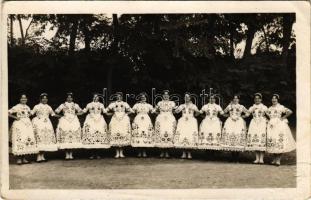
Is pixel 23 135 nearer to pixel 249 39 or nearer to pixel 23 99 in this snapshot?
pixel 23 99

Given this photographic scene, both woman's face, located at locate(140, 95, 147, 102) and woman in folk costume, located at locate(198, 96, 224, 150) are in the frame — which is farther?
woman in folk costume, located at locate(198, 96, 224, 150)

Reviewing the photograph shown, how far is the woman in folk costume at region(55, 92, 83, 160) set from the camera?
6793 mm

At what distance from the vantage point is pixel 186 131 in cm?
695

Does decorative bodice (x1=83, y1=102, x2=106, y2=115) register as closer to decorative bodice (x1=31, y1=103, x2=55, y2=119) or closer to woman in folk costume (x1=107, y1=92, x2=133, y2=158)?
woman in folk costume (x1=107, y1=92, x2=133, y2=158)

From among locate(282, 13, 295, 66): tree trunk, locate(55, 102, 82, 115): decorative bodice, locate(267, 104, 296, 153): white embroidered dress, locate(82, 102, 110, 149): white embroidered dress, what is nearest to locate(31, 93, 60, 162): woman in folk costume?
locate(55, 102, 82, 115): decorative bodice

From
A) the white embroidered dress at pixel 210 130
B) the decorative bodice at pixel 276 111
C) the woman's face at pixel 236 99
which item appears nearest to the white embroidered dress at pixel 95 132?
the white embroidered dress at pixel 210 130

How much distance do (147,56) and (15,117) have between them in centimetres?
172

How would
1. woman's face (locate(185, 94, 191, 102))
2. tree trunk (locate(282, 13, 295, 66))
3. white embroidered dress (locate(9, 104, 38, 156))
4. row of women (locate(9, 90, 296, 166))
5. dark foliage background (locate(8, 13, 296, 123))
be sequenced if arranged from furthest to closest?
woman's face (locate(185, 94, 191, 102)) → row of women (locate(9, 90, 296, 166)) → white embroidered dress (locate(9, 104, 38, 156)) → dark foliage background (locate(8, 13, 296, 123)) → tree trunk (locate(282, 13, 295, 66))

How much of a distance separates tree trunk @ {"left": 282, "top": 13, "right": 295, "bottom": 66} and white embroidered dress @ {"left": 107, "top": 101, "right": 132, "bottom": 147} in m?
2.00

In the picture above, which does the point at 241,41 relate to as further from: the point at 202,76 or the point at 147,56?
the point at 147,56

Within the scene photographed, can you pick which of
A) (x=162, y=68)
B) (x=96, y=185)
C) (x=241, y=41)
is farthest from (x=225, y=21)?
(x=96, y=185)

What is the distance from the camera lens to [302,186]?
589 cm

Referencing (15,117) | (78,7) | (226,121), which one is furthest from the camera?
(226,121)

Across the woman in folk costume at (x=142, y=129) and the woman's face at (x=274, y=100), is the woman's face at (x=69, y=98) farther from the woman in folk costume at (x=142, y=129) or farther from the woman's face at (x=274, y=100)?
the woman's face at (x=274, y=100)
